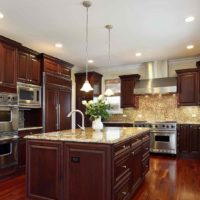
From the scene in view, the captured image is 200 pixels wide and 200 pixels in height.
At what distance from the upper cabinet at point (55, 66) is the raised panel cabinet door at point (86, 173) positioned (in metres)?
3.18

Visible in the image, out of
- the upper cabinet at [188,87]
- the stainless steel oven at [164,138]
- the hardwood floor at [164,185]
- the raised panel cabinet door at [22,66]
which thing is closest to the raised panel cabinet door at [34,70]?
the raised panel cabinet door at [22,66]

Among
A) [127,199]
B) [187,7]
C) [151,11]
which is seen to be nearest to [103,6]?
[151,11]

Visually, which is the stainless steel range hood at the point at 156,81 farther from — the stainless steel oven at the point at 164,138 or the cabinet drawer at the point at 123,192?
the cabinet drawer at the point at 123,192

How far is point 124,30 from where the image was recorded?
3.98 metres

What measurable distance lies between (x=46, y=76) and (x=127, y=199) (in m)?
3.49

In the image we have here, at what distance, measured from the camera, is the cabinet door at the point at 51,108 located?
196 inches

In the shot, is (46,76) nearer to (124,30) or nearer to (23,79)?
(23,79)

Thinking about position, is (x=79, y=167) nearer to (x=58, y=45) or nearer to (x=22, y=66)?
(x=22, y=66)

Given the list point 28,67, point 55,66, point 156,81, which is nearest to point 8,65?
point 28,67

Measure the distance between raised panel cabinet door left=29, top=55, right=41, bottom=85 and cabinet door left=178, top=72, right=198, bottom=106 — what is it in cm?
399

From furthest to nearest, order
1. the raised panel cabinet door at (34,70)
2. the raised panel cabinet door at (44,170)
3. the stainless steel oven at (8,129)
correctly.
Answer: the raised panel cabinet door at (34,70) → the stainless steel oven at (8,129) → the raised panel cabinet door at (44,170)

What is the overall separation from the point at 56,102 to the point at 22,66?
51.0 inches

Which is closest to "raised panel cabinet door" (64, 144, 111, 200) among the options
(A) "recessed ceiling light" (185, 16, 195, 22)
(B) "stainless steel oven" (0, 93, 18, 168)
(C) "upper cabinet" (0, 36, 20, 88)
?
(B) "stainless steel oven" (0, 93, 18, 168)

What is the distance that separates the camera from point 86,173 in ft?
7.58
